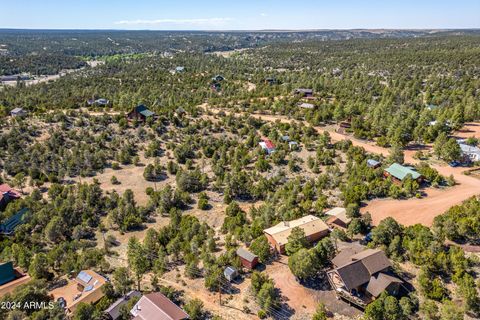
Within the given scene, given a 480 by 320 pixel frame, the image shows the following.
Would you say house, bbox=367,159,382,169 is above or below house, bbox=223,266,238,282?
above

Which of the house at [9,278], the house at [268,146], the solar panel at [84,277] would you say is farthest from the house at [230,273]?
the house at [268,146]

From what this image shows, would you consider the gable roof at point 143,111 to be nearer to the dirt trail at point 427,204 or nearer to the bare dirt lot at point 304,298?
the dirt trail at point 427,204

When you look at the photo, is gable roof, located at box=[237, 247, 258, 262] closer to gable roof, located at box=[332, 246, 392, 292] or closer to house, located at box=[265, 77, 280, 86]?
gable roof, located at box=[332, 246, 392, 292]

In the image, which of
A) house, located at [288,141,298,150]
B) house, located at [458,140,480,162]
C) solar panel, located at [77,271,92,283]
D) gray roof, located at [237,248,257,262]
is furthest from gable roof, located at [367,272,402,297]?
house, located at [458,140,480,162]

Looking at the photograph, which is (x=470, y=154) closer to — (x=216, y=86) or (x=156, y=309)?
(x=156, y=309)

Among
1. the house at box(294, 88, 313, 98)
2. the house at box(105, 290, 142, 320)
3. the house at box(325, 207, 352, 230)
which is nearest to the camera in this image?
the house at box(105, 290, 142, 320)
